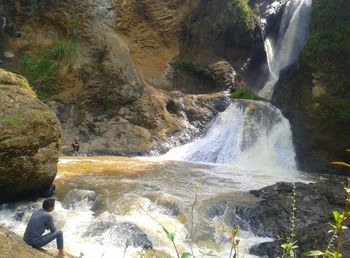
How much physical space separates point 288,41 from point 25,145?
64.1ft

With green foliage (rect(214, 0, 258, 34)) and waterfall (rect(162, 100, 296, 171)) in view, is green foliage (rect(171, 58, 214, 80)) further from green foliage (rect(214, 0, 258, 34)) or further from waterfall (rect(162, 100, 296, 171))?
waterfall (rect(162, 100, 296, 171))

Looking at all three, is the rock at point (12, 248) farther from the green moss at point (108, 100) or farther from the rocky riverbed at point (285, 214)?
the green moss at point (108, 100)

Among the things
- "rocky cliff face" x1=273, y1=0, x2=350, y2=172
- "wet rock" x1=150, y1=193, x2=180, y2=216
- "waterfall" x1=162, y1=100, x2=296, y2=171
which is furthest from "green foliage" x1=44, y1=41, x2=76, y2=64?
"wet rock" x1=150, y1=193, x2=180, y2=216

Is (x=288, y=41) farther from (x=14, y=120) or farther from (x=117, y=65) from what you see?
(x=14, y=120)

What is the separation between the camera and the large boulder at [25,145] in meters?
9.77

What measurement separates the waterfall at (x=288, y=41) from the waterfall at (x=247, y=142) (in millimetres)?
6209

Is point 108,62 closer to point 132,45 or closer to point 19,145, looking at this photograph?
point 132,45

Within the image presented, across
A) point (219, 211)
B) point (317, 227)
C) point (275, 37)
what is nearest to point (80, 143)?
point (219, 211)

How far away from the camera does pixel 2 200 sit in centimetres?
999

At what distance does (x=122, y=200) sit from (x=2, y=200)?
2.69m

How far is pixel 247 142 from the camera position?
18609 millimetres

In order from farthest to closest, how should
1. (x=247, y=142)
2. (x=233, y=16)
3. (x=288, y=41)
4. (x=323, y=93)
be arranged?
(x=288, y=41) < (x=233, y=16) < (x=247, y=142) < (x=323, y=93)

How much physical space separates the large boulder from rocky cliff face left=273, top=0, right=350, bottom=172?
10.3m

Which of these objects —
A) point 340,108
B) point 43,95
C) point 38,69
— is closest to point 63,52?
point 38,69
